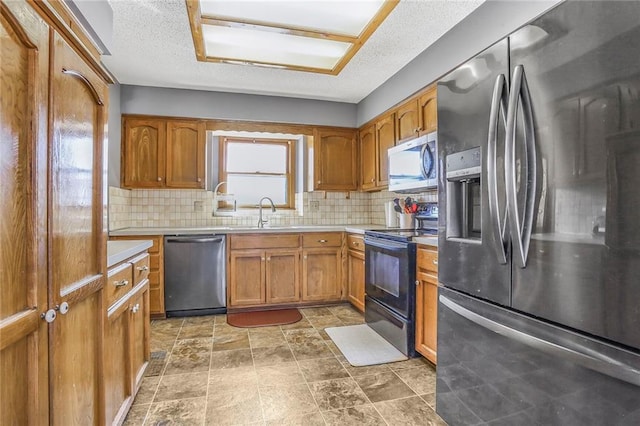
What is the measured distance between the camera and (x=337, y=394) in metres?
1.96

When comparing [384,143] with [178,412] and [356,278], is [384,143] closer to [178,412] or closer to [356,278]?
[356,278]

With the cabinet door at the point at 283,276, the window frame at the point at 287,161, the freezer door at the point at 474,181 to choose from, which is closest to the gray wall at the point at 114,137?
the window frame at the point at 287,161

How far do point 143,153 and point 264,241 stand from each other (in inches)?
62.3

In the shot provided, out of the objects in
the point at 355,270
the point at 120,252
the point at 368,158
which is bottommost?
the point at 355,270

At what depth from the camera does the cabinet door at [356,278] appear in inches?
134

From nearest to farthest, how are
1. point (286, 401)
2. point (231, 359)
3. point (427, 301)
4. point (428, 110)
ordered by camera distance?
point (286, 401)
point (427, 301)
point (231, 359)
point (428, 110)

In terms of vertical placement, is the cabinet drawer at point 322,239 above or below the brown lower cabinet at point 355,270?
above

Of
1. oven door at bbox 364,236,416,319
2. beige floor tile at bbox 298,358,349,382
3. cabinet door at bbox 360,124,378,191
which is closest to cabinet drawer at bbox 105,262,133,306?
beige floor tile at bbox 298,358,349,382

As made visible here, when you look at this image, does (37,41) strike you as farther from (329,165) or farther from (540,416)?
(329,165)

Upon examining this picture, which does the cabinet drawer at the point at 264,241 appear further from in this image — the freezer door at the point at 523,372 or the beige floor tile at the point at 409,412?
the freezer door at the point at 523,372

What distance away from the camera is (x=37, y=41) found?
2.75ft

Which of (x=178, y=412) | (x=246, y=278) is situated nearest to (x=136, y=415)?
(x=178, y=412)

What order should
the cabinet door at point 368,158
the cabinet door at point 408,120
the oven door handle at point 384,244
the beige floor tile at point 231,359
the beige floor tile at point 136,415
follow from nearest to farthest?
the beige floor tile at point 136,415
the beige floor tile at point 231,359
the oven door handle at point 384,244
the cabinet door at point 408,120
the cabinet door at point 368,158

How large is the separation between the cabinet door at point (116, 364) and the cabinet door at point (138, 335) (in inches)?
1.7
